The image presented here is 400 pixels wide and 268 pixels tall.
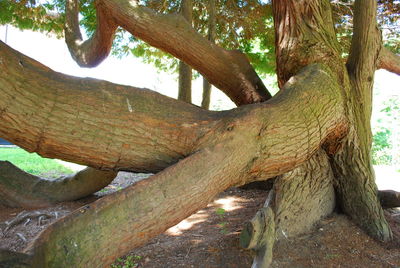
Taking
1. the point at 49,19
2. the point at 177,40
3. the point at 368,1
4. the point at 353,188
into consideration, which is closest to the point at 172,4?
the point at 49,19

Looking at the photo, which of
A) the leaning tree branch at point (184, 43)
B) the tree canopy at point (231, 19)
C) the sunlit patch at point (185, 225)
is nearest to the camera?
the leaning tree branch at point (184, 43)

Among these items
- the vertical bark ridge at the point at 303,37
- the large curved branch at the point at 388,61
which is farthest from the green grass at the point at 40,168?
the large curved branch at the point at 388,61

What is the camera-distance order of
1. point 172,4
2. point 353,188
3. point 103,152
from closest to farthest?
point 103,152 < point 353,188 < point 172,4

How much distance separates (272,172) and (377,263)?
4.90 feet

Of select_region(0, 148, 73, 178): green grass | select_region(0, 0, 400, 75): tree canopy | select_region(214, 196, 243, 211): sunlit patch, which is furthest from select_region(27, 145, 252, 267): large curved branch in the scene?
select_region(0, 148, 73, 178): green grass

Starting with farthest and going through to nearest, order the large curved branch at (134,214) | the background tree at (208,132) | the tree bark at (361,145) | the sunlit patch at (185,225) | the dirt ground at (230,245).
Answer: the sunlit patch at (185,225) → the tree bark at (361,145) → the dirt ground at (230,245) → the background tree at (208,132) → the large curved branch at (134,214)

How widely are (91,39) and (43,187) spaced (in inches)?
92.0

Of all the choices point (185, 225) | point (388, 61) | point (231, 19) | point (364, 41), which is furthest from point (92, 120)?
point (231, 19)

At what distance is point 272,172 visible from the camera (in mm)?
2996

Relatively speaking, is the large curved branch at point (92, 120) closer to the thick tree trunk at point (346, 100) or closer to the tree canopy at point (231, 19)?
the thick tree trunk at point (346, 100)

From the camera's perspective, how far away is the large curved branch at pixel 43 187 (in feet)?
16.5

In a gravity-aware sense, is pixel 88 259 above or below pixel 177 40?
below

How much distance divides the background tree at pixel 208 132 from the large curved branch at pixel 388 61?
27mm

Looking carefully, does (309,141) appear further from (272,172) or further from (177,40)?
(177,40)
